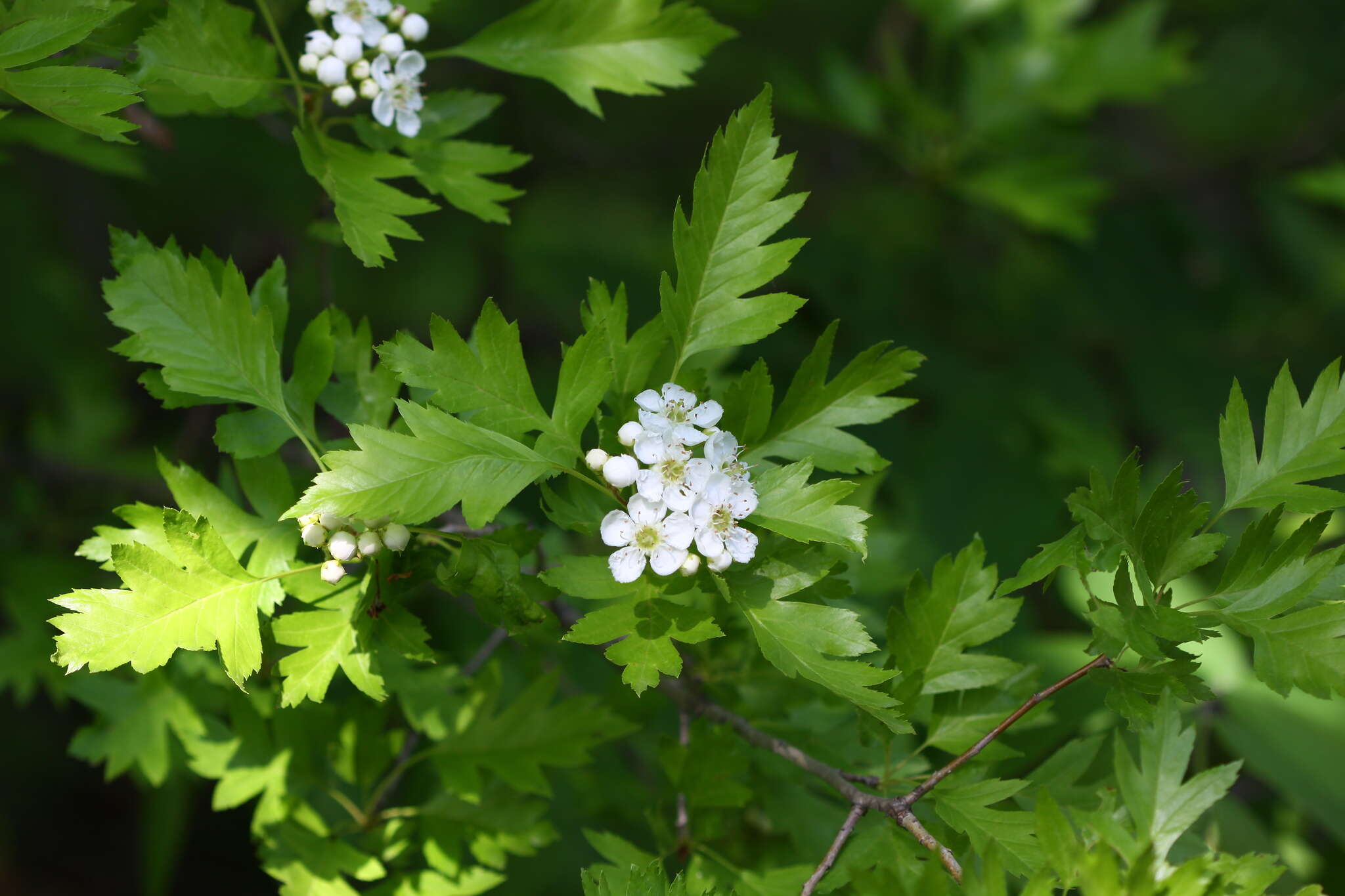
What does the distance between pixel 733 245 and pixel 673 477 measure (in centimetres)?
32

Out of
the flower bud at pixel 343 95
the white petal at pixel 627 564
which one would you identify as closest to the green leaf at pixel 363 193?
the flower bud at pixel 343 95

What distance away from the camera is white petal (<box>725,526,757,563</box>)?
3.77 ft

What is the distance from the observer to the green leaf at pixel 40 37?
43.9 inches

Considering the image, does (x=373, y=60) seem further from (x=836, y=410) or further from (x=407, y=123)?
(x=836, y=410)

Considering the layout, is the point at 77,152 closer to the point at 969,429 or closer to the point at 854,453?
the point at 854,453

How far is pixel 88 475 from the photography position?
2.76 meters

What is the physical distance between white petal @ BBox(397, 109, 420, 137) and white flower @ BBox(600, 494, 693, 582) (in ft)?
2.31

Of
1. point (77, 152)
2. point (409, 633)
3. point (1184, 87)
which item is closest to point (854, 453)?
point (409, 633)

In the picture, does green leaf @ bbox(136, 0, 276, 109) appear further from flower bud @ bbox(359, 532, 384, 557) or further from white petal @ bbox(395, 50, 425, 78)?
flower bud @ bbox(359, 532, 384, 557)

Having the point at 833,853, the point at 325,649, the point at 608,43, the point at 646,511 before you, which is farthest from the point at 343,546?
the point at 608,43

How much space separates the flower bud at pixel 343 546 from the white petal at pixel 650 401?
39 centimetres

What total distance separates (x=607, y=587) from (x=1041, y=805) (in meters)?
0.55

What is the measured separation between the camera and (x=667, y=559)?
113cm

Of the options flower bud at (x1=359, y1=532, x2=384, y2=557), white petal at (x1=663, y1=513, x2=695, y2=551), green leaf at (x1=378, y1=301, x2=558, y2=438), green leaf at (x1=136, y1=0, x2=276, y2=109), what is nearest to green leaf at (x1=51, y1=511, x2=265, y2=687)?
flower bud at (x1=359, y1=532, x2=384, y2=557)
